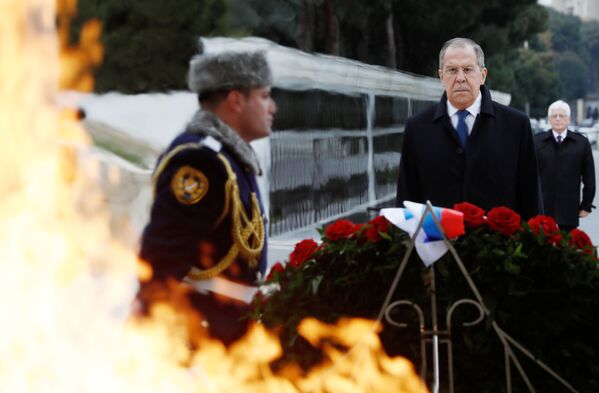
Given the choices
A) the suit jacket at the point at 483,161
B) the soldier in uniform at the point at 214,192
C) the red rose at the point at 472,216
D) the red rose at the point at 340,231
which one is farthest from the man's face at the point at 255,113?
the suit jacket at the point at 483,161

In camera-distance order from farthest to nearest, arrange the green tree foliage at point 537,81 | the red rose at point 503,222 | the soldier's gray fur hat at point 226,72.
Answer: the green tree foliage at point 537,81 < the red rose at point 503,222 < the soldier's gray fur hat at point 226,72

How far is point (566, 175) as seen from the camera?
347 inches

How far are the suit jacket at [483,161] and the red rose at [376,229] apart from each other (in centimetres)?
147

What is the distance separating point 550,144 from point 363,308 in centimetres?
578

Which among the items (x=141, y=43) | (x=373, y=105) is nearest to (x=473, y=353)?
(x=373, y=105)

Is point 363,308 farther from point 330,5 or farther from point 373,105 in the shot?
point 330,5

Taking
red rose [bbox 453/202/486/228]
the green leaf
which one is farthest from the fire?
red rose [bbox 453/202/486/228]

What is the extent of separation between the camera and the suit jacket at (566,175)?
8.70 m

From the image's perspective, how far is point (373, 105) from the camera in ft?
51.3

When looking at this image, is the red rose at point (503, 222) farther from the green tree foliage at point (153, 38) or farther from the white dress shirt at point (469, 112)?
the green tree foliage at point (153, 38)

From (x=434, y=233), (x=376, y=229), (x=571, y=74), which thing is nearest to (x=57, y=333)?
(x=376, y=229)

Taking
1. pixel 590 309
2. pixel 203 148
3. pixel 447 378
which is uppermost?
pixel 203 148

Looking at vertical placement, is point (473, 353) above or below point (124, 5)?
below

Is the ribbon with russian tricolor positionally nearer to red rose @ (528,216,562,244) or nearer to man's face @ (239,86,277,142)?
red rose @ (528,216,562,244)
